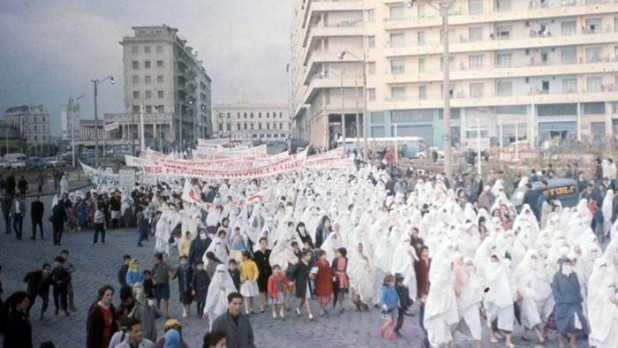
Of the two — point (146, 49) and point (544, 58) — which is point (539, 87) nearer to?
point (544, 58)

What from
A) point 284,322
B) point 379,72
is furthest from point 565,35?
point 284,322

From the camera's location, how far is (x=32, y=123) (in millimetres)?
92500

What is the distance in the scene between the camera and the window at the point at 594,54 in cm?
5297

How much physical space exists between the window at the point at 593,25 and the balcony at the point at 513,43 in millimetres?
344

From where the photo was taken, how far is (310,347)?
11414mm

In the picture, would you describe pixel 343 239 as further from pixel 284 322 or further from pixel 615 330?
pixel 615 330

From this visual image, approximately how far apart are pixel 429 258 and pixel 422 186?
10.3m

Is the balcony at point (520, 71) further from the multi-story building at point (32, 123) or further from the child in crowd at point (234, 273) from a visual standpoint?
the multi-story building at point (32, 123)

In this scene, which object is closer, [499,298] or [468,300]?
[468,300]

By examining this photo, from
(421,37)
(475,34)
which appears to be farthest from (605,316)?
(421,37)

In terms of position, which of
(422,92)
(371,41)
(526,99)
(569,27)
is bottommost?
(526,99)

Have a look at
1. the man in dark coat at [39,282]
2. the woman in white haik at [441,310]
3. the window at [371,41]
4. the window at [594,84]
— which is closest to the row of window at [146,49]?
the window at [371,41]

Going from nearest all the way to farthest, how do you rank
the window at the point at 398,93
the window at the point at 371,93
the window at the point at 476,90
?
1. the window at the point at 476,90
2. the window at the point at 398,93
3. the window at the point at 371,93

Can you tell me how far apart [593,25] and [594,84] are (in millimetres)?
3851
